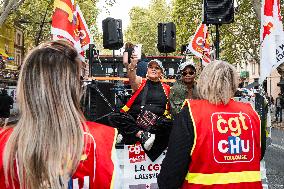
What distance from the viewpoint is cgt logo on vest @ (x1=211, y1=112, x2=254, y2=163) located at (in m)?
3.21

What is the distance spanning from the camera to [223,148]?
3.21 metres

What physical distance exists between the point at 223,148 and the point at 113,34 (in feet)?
23.2

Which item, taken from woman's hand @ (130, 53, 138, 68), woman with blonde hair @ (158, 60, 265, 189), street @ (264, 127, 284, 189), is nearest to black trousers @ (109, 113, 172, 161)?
woman's hand @ (130, 53, 138, 68)

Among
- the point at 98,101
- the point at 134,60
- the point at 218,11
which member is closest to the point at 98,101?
the point at 98,101

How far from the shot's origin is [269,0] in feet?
22.5

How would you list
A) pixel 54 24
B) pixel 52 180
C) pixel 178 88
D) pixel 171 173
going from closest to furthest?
pixel 52 180 → pixel 171 173 → pixel 178 88 → pixel 54 24

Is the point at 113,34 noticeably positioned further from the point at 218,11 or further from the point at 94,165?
the point at 94,165

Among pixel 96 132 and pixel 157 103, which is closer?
pixel 96 132

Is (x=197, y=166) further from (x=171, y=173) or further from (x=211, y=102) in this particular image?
(x=211, y=102)

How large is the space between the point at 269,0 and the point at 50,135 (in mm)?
5497

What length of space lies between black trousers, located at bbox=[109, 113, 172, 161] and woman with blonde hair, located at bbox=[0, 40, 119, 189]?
3.11 m

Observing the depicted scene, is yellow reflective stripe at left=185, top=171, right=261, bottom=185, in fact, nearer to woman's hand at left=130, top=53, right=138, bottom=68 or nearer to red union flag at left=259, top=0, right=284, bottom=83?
woman's hand at left=130, top=53, right=138, bottom=68

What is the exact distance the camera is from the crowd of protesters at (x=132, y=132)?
2039 mm

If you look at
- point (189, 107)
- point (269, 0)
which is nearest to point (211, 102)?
point (189, 107)
